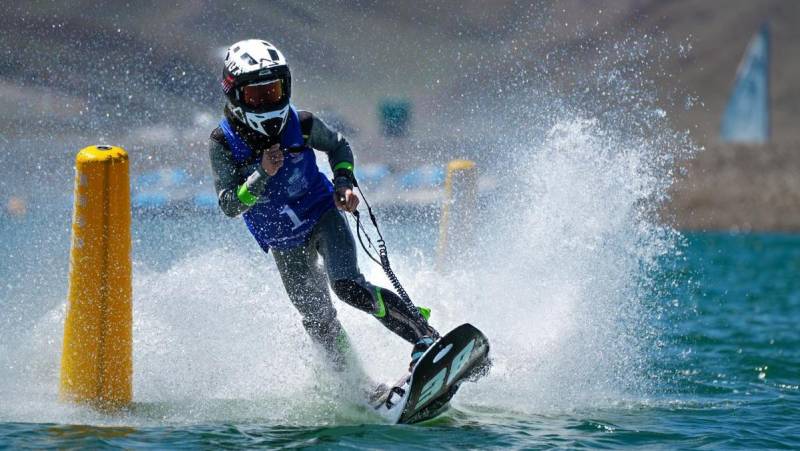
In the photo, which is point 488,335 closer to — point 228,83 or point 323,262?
point 323,262

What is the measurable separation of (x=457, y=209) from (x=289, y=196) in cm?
452

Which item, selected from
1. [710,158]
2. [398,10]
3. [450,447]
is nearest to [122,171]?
[450,447]

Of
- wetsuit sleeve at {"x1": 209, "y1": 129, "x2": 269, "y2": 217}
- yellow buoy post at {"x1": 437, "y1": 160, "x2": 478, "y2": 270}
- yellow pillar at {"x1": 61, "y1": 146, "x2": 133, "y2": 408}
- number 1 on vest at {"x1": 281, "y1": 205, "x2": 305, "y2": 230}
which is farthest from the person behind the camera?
yellow buoy post at {"x1": 437, "y1": 160, "x2": 478, "y2": 270}

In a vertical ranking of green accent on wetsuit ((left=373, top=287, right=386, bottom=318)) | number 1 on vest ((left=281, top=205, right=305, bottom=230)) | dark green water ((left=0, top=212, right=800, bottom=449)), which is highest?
number 1 on vest ((left=281, top=205, right=305, bottom=230))

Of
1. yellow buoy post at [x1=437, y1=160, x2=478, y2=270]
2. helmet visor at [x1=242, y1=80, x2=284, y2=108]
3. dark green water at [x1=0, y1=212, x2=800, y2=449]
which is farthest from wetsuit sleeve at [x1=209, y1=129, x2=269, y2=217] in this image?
yellow buoy post at [x1=437, y1=160, x2=478, y2=270]

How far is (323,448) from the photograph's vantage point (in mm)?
6473

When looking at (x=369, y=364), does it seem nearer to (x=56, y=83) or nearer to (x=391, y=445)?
(x=391, y=445)

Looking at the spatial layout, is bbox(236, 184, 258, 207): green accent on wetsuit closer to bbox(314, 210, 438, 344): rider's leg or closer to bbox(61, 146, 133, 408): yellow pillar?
bbox(314, 210, 438, 344): rider's leg

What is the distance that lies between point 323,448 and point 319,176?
7.56 feet

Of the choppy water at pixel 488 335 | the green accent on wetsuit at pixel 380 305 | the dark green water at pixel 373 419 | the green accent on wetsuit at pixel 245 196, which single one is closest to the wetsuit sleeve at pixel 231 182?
the green accent on wetsuit at pixel 245 196

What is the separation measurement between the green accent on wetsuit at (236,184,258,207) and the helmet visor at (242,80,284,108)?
0.61 m

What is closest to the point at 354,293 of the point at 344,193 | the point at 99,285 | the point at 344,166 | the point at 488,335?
the point at 344,193

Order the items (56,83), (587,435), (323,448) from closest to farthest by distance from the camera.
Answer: (323,448) → (587,435) → (56,83)

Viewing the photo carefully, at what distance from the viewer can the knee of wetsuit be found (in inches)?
295
